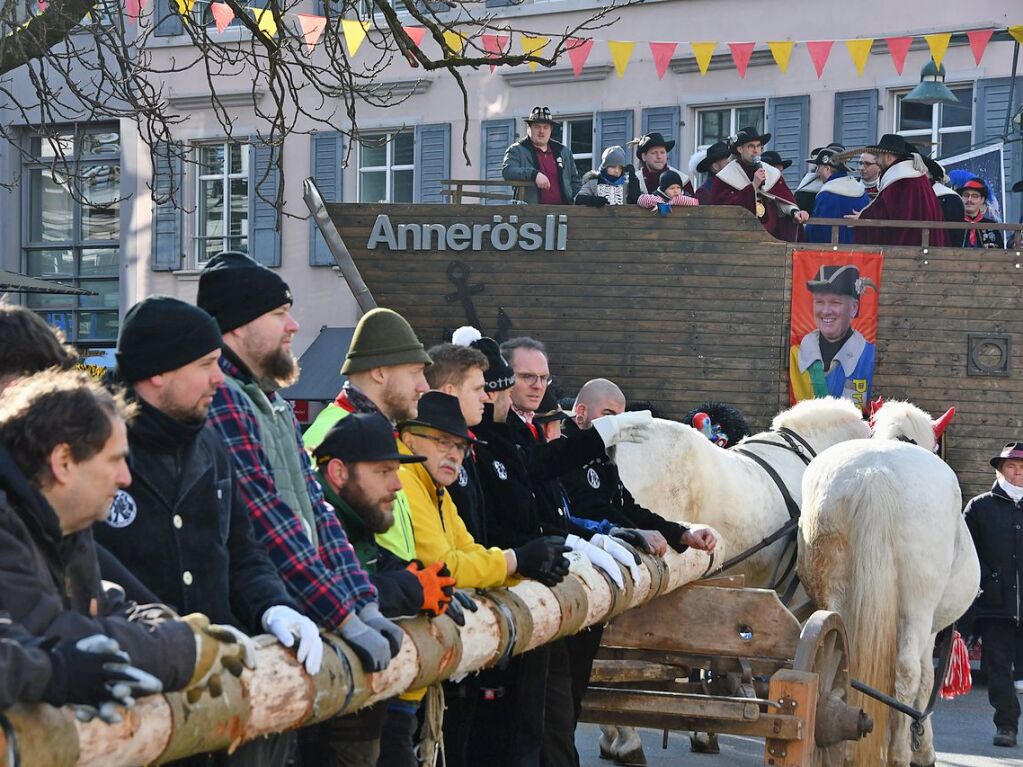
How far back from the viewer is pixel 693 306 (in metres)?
14.9

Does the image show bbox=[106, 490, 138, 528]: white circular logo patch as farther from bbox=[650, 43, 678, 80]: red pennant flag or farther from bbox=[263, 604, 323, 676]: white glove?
bbox=[650, 43, 678, 80]: red pennant flag

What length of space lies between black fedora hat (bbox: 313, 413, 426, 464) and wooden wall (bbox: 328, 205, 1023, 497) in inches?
420

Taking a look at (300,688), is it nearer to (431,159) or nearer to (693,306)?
(693,306)

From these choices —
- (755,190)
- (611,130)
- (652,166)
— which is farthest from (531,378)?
(611,130)

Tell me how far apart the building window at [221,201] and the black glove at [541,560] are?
18437 mm

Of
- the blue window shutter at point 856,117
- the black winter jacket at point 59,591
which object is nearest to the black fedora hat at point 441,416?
the black winter jacket at point 59,591

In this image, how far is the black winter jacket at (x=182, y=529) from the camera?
3518 mm

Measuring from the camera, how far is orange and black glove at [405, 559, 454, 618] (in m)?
4.11

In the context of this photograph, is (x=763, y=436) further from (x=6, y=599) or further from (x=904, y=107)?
(x=904, y=107)

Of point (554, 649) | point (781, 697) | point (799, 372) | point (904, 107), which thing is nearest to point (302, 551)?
point (554, 649)

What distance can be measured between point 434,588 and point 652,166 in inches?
457

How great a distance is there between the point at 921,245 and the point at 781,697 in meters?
9.37

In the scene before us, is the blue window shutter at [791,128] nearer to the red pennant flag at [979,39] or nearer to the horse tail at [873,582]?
the red pennant flag at [979,39]

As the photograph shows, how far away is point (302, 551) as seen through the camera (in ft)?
12.8
